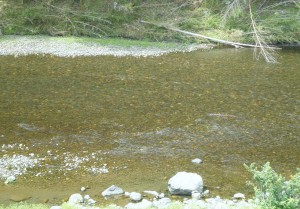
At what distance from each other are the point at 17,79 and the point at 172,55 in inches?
301

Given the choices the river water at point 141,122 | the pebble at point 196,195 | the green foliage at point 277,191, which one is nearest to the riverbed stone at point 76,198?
the river water at point 141,122

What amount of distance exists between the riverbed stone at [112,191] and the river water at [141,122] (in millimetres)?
186

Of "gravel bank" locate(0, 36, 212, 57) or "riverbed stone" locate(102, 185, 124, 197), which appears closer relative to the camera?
"riverbed stone" locate(102, 185, 124, 197)

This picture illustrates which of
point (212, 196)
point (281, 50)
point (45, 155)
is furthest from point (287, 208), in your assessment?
point (281, 50)

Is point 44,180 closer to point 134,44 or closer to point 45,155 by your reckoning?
point 45,155

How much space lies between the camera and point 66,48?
2136 cm

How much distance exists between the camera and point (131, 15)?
2514 cm

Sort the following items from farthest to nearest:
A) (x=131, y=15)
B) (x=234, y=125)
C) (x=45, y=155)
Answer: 1. (x=131, y=15)
2. (x=234, y=125)
3. (x=45, y=155)

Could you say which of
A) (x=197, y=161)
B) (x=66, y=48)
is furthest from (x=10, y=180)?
→ (x=66, y=48)

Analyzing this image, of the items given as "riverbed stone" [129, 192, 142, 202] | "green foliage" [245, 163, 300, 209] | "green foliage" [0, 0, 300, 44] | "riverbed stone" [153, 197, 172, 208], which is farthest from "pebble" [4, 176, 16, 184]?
"green foliage" [0, 0, 300, 44]

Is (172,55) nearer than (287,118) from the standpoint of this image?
No

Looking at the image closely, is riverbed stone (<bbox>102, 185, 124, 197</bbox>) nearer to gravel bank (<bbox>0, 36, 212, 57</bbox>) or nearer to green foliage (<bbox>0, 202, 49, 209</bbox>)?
green foliage (<bbox>0, 202, 49, 209</bbox>)

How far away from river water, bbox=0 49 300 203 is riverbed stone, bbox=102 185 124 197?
0.19 metres

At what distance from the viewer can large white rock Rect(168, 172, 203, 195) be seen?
8156 millimetres
